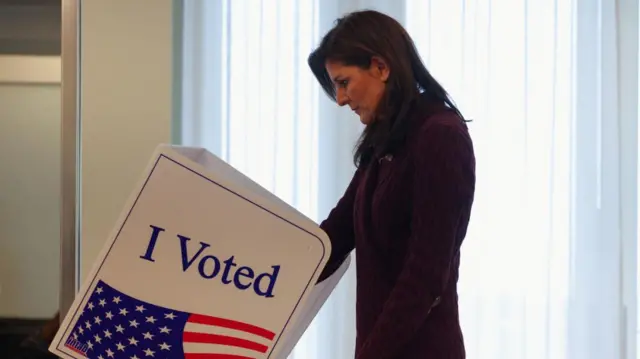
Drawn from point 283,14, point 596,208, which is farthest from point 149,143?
point 596,208

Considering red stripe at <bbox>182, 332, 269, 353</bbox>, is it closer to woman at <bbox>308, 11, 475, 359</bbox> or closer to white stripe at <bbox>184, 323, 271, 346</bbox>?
white stripe at <bbox>184, 323, 271, 346</bbox>

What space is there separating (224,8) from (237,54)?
0.15 meters

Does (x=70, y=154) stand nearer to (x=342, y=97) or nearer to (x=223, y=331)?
(x=342, y=97)

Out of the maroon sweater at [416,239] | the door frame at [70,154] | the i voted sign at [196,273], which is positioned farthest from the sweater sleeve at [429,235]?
the door frame at [70,154]

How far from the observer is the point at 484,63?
2.09 meters

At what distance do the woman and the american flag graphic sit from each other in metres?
0.22

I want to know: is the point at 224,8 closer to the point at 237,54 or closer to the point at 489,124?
the point at 237,54

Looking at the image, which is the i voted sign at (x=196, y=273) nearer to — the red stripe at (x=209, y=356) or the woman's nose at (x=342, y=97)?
the red stripe at (x=209, y=356)

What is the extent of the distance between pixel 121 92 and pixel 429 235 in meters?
1.28

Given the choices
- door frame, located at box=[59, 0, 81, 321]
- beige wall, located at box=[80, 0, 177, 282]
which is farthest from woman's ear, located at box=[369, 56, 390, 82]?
door frame, located at box=[59, 0, 81, 321]

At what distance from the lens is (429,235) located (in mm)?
1072

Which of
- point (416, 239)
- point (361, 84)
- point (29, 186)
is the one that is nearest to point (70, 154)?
point (29, 186)

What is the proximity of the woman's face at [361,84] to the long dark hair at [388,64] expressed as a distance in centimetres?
1

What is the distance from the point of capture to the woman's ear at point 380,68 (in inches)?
47.6
